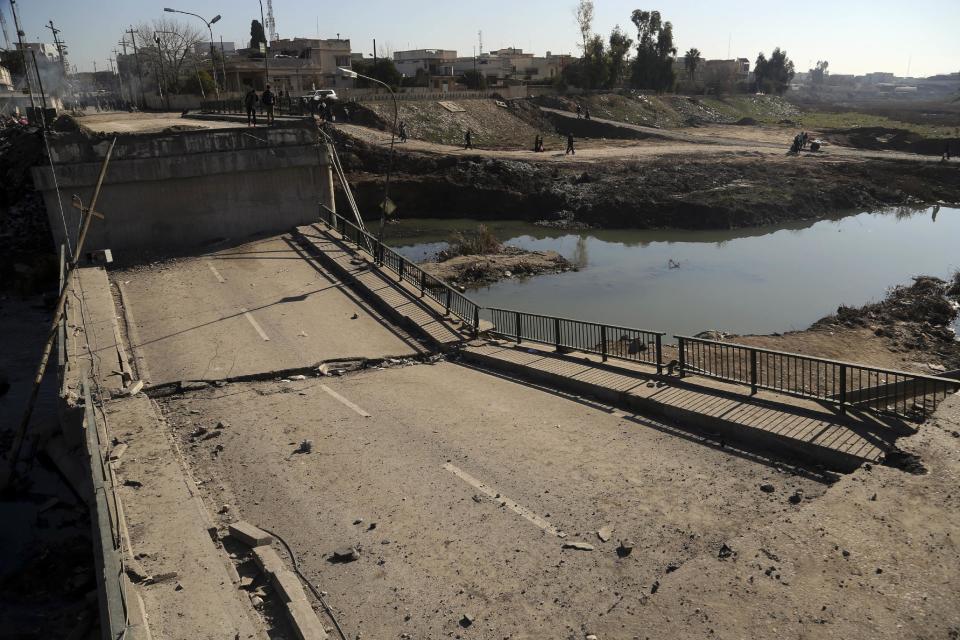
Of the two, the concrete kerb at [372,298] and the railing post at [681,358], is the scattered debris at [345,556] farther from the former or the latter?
the concrete kerb at [372,298]

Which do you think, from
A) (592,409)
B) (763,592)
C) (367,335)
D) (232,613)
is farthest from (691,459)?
(367,335)

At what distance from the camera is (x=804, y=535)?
865cm

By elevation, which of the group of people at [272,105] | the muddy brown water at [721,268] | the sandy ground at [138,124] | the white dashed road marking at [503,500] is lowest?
the muddy brown water at [721,268]

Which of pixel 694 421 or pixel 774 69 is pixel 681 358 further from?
pixel 774 69

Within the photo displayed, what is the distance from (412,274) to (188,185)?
946cm

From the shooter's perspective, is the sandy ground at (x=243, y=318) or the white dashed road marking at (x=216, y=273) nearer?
the sandy ground at (x=243, y=318)

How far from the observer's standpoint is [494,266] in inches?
1273

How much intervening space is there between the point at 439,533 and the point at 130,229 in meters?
19.8

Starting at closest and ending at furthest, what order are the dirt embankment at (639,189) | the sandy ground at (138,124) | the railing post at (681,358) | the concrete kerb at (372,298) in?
the railing post at (681,358)
the concrete kerb at (372,298)
the sandy ground at (138,124)
the dirt embankment at (639,189)

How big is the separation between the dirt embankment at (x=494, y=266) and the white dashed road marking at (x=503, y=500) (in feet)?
63.3

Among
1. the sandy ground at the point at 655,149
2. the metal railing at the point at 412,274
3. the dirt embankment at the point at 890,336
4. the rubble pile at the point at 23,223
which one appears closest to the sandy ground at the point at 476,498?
the metal railing at the point at 412,274

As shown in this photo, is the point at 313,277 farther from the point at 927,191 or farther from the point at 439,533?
the point at 927,191

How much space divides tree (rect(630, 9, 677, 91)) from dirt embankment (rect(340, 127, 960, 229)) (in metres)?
61.2

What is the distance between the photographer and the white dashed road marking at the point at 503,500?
9.78 m
